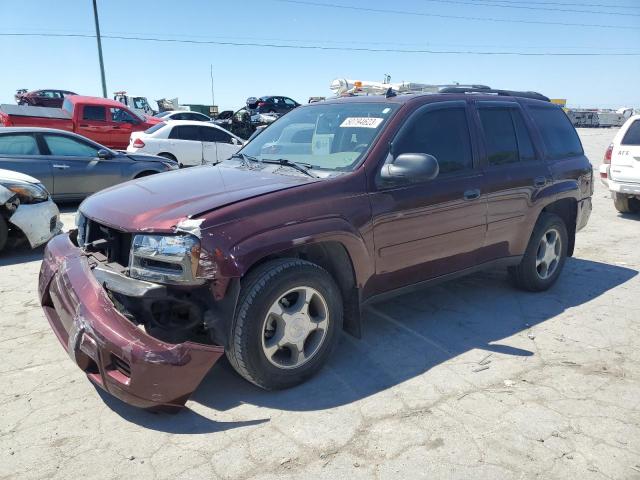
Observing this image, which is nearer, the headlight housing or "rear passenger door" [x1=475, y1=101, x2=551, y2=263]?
"rear passenger door" [x1=475, y1=101, x2=551, y2=263]

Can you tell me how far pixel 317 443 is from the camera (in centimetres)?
270

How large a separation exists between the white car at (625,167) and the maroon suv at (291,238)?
4.79 m

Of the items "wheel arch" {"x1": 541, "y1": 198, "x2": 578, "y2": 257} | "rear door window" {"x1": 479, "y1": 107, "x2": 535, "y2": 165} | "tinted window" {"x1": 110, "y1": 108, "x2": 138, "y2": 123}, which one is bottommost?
"wheel arch" {"x1": 541, "y1": 198, "x2": 578, "y2": 257}

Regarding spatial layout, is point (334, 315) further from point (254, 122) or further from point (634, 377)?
point (254, 122)

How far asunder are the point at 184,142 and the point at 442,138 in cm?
976

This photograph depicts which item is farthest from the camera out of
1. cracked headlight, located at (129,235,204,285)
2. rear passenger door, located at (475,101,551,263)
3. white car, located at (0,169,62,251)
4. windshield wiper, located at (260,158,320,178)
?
white car, located at (0,169,62,251)

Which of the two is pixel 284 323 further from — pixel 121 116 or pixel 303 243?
pixel 121 116

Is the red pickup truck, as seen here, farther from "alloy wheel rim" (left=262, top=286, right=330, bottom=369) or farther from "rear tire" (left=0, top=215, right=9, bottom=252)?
"alloy wheel rim" (left=262, top=286, right=330, bottom=369)

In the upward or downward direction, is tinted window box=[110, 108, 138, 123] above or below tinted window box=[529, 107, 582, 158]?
above

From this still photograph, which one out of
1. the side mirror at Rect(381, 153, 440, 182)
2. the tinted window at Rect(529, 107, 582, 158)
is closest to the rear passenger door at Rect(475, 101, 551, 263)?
the tinted window at Rect(529, 107, 582, 158)

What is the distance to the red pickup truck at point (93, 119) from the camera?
540 inches

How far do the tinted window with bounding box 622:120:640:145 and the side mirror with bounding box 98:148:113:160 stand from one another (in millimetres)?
8862

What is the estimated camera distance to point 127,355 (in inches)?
102

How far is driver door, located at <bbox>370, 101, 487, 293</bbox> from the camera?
357 centimetres
